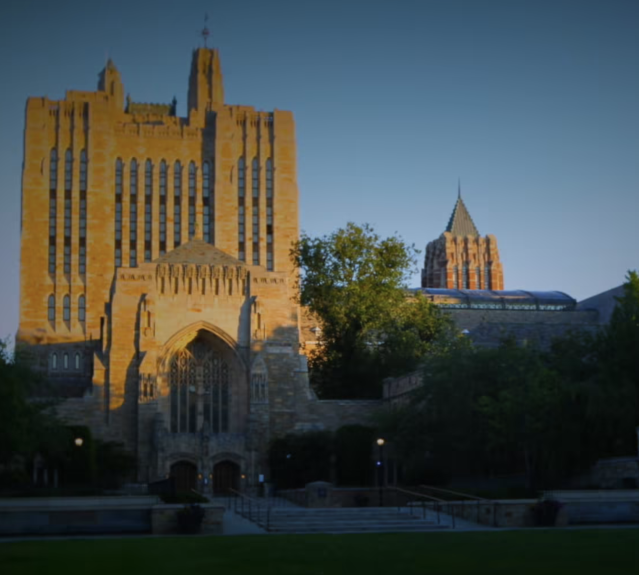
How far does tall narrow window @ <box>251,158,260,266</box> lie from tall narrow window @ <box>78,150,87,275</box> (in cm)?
1310

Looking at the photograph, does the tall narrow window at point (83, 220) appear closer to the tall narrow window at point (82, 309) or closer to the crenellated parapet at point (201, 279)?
the tall narrow window at point (82, 309)

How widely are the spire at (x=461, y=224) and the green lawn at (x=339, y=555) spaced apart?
118m

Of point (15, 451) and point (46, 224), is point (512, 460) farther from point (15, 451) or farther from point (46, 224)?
point (46, 224)

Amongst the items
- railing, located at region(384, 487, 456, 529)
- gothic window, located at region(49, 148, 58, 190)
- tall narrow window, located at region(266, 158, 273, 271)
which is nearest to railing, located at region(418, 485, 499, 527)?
railing, located at region(384, 487, 456, 529)

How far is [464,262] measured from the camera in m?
137

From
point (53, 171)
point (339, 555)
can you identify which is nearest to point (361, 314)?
point (53, 171)

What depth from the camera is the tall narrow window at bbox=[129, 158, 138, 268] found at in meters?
87.2

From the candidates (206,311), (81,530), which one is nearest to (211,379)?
(206,311)

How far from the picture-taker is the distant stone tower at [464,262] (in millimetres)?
136625

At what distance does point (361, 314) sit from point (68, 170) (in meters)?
33.3

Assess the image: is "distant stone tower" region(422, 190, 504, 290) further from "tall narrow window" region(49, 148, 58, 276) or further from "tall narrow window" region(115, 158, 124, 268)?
"tall narrow window" region(49, 148, 58, 276)

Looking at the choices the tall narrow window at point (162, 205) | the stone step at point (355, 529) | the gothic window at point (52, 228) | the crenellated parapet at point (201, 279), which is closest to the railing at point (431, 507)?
the stone step at point (355, 529)

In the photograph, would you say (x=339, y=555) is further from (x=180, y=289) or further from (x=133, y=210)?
(x=133, y=210)

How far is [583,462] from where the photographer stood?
3900 centimetres
